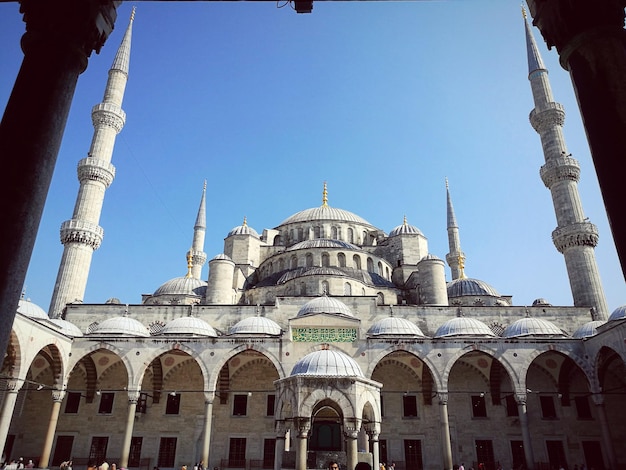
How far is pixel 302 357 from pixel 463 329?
7.00 m

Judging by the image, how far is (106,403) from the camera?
18672 millimetres

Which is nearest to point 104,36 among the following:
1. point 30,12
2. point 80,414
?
point 30,12

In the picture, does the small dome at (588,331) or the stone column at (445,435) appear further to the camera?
the small dome at (588,331)

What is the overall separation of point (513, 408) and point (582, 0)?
60.1ft

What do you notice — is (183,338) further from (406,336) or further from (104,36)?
(104,36)

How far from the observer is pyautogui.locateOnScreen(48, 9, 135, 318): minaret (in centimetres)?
2133

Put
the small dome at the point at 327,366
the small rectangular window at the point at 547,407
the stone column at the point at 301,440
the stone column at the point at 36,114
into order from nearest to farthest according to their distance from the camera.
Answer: the stone column at the point at 36,114 → the stone column at the point at 301,440 → the small dome at the point at 327,366 → the small rectangular window at the point at 547,407

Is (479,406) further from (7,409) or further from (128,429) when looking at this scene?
(7,409)

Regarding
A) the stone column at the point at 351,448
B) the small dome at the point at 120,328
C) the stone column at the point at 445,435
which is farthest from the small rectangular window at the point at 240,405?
the stone column at the point at 351,448

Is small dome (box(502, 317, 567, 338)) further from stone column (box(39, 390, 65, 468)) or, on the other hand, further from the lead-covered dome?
stone column (box(39, 390, 65, 468))

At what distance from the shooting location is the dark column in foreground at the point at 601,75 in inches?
103

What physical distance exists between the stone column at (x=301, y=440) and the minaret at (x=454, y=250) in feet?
70.6

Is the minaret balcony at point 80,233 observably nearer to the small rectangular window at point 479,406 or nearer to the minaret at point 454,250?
the small rectangular window at point 479,406

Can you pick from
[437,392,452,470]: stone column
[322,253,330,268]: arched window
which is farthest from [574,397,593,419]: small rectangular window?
[322,253,330,268]: arched window
